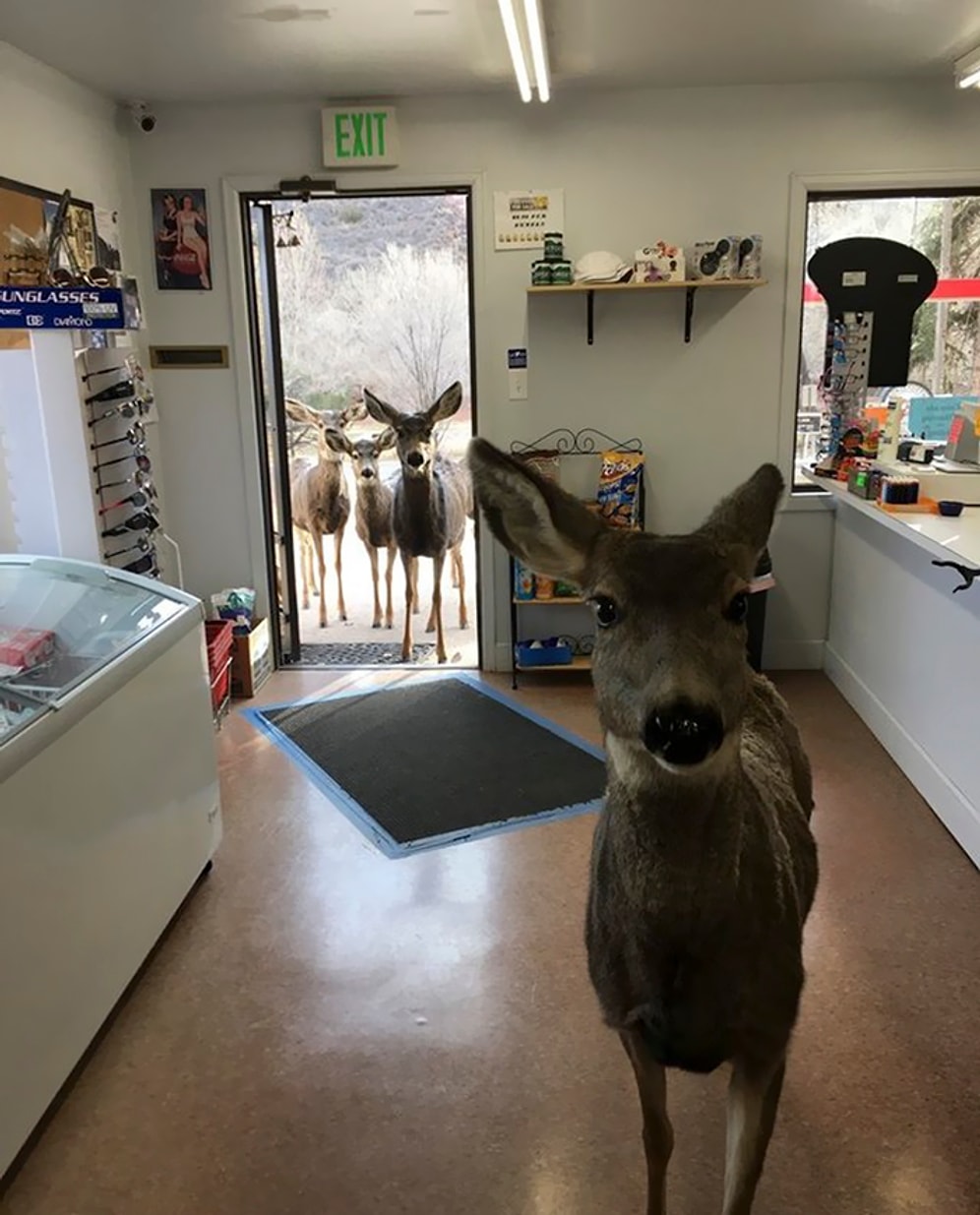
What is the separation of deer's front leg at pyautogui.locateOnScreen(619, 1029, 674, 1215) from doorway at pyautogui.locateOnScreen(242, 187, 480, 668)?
349 cm

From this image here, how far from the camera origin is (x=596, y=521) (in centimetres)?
157

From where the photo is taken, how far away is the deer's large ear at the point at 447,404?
5168 mm

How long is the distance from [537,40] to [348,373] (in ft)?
8.77

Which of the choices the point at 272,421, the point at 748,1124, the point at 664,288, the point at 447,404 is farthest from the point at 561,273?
the point at 748,1124

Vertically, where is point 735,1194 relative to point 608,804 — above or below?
below

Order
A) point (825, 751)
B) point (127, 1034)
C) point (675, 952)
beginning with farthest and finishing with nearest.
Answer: point (825, 751) < point (127, 1034) < point (675, 952)

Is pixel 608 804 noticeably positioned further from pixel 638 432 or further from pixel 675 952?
pixel 638 432

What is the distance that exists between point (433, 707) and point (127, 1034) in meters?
2.31

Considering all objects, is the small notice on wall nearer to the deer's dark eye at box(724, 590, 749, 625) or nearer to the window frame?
the window frame

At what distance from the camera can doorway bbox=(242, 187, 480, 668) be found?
5.07m

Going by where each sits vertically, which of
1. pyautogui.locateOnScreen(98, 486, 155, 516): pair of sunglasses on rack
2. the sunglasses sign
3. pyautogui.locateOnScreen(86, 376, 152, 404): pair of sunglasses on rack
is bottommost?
pyautogui.locateOnScreen(98, 486, 155, 516): pair of sunglasses on rack

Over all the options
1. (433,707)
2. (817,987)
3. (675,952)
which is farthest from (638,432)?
(675,952)

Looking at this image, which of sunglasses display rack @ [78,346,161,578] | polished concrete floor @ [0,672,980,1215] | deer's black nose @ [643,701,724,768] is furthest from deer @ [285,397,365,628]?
deer's black nose @ [643,701,724,768]

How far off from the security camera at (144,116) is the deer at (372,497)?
180 cm
